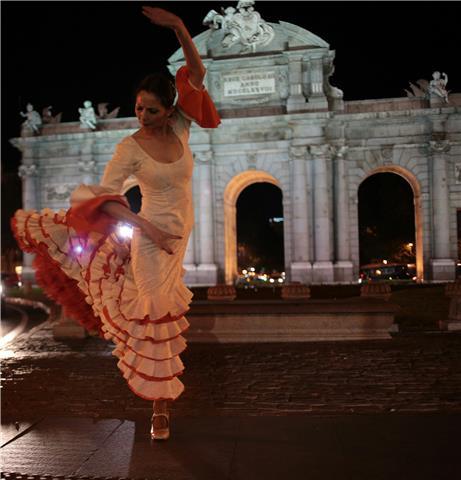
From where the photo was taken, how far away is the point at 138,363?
414 cm

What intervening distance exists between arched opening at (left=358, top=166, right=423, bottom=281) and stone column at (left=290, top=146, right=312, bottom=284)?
41.3ft

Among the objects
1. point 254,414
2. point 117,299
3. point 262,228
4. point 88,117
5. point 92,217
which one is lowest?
point 254,414

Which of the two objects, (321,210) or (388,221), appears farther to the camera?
(388,221)

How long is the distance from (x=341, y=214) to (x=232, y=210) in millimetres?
7581

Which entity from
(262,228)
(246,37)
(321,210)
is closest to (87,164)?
(246,37)

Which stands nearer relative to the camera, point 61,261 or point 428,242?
point 61,261

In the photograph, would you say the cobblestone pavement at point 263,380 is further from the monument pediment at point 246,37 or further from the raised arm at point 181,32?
the monument pediment at point 246,37

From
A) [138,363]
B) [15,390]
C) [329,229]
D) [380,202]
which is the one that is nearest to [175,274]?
[138,363]

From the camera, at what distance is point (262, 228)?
218ft

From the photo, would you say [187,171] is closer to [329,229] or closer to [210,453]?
[210,453]

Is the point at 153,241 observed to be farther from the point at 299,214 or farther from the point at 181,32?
the point at 299,214

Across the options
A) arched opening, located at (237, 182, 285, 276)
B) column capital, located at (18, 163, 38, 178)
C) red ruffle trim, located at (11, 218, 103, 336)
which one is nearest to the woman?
red ruffle trim, located at (11, 218, 103, 336)

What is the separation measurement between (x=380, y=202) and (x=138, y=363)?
48.6 meters

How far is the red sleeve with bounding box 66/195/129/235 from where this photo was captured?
372cm
